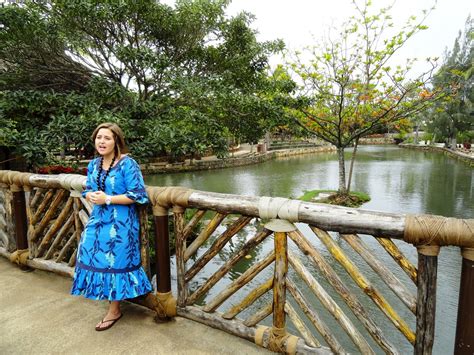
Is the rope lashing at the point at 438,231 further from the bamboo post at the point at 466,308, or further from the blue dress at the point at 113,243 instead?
the blue dress at the point at 113,243

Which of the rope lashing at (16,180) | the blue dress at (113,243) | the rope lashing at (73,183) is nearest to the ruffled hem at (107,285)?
the blue dress at (113,243)

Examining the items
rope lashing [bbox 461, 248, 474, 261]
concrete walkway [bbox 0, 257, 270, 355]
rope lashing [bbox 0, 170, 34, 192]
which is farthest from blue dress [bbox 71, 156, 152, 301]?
rope lashing [bbox 461, 248, 474, 261]

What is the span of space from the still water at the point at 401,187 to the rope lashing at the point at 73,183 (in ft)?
9.92

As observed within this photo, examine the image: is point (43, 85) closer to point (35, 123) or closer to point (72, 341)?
point (35, 123)

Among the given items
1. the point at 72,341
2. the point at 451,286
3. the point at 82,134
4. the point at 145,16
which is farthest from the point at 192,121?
the point at 451,286

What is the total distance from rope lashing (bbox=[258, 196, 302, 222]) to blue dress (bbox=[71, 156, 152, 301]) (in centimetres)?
74

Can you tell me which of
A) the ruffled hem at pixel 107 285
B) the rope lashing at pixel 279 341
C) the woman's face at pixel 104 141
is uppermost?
the woman's face at pixel 104 141

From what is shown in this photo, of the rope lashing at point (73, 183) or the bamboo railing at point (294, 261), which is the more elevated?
the rope lashing at point (73, 183)

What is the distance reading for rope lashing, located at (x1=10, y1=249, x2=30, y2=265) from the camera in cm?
281

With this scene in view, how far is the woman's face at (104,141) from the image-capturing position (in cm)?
189

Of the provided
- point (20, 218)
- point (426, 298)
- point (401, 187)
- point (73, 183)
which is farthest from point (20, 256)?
point (401, 187)

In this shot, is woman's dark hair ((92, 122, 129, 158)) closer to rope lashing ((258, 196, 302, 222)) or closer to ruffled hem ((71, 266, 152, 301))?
ruffled hem ((71, 266, 152, 301))

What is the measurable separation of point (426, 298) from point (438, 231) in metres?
0.32

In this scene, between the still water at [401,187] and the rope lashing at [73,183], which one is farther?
the still water at [401,187]
